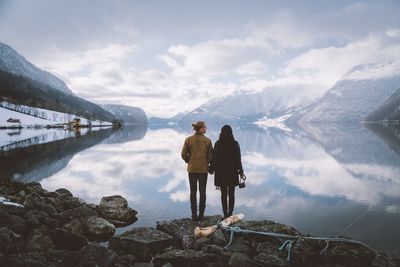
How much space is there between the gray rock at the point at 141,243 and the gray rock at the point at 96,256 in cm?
134

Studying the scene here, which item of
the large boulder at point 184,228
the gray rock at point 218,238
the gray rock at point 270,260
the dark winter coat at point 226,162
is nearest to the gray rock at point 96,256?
the large boulder at point 184,228

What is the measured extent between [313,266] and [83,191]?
17.9 meters

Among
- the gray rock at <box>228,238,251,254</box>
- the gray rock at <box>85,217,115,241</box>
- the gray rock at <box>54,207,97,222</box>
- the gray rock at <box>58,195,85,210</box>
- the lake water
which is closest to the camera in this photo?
the gray rock at <box>228,238,251,254</box>

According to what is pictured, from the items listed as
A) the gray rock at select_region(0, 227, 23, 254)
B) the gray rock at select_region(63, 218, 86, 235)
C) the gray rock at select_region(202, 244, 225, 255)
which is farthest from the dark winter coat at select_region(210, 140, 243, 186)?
the gray rock at select_region(0, 227, 23, 254)

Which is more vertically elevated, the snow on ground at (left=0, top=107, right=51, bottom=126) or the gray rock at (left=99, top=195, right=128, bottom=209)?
the snow on ground at (left=0, top=107, right=51, bottom=126)

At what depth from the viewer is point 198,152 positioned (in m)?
12.8

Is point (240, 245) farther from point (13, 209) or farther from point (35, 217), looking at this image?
point (13, 209)

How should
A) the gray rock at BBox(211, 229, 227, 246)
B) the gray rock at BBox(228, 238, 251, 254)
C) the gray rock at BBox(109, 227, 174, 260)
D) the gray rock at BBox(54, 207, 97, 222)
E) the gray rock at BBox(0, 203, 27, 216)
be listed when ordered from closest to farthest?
1. the gray rock at BBox(228, 238, 251, 254)
2. the gray rock at BBox(109, 227, 174, 260)
3. the gray rock at BBox(211, 229, 227, 246)
4. the gray rock at BBox(0, 203, 27, 216)
5. the gray rock at BBox(54, 207, 97, 222)

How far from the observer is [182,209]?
1845 centimetres

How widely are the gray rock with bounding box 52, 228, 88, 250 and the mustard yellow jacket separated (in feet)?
14.2

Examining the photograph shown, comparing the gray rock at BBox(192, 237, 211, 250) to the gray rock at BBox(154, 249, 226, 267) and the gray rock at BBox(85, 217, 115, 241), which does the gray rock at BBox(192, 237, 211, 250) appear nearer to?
the gray rock at BBox(154, 249, 226, 267)

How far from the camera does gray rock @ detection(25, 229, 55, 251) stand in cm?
984

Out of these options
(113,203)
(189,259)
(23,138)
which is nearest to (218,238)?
(189,259)

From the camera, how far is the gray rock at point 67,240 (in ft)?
34.1
